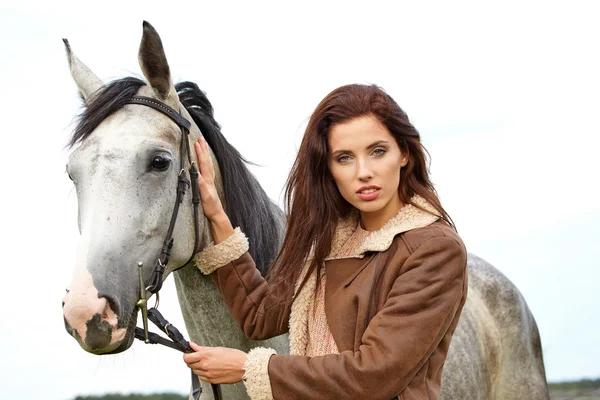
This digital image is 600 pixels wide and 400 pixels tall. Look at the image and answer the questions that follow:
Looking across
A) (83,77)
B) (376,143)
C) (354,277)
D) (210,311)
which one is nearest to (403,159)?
(376,143)

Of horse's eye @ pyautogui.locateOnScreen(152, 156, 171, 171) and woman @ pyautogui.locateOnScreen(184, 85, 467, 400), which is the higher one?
horse's eye @ pyautogui.locateOnScreen(152, 156, 171, 171)

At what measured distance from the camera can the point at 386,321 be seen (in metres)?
2.38

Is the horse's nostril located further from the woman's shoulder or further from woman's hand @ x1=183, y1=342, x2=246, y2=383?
the woman's shoulder

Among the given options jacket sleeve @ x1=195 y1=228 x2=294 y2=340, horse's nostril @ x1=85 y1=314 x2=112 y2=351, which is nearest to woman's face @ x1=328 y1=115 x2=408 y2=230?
jacket sleeve @ x1=195 y1=228 x2=294 y2=340

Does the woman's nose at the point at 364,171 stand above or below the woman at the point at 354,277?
above

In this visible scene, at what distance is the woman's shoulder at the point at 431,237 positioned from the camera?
246 centimetres

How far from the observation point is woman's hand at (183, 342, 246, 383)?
2529 millimetres

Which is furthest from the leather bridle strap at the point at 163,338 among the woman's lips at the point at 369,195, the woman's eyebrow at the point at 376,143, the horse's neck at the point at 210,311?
the woman's eyebrow at the point at 376,143

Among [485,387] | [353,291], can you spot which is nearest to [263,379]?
[353,291]

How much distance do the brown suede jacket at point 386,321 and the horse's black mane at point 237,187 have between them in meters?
0.61

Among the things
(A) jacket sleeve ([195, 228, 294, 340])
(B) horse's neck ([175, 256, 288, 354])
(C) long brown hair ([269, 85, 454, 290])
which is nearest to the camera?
(C) long brown hair ([269, 85, 454, 290])

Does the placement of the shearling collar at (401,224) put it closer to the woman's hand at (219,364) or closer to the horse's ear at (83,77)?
the woman's hand at (219,364)

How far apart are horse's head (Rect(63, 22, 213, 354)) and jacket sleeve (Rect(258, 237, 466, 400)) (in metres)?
0.60

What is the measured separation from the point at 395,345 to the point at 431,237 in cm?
40
